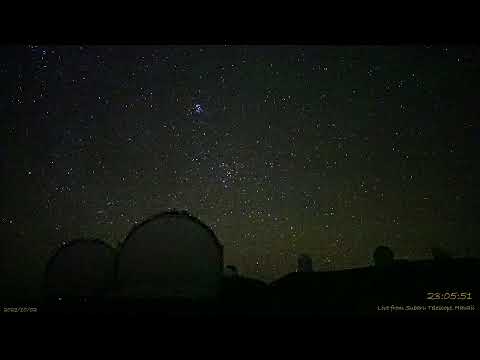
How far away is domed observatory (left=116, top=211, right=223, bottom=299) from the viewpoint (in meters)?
2.49

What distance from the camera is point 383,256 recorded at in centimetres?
264

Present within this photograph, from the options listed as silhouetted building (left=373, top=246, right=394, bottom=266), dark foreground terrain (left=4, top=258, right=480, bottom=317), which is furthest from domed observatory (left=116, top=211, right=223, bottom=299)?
silhouetted building (left=373, top=246, right=394, bottom=266)

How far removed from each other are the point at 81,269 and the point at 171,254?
64cm

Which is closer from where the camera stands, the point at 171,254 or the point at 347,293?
the point at 347,293

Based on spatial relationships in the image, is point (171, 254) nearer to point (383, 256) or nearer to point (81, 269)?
point (81, 269)

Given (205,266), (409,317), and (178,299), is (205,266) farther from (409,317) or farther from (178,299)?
(409,317)

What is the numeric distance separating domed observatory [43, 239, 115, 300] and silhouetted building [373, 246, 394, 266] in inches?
73.4

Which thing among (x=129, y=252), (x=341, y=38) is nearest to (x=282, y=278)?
(x=129, y=252)

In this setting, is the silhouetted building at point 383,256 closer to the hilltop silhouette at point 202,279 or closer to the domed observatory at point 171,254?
the hilltop silhouette at point 202,279

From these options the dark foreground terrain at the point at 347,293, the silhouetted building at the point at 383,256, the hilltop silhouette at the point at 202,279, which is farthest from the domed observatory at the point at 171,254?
the silhouetted building at the point at 383,256

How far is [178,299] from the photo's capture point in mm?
2076

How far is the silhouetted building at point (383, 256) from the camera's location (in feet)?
8.57

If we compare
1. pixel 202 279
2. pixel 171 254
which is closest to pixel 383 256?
pixel 202 279

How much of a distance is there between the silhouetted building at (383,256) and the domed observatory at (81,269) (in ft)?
6.12
